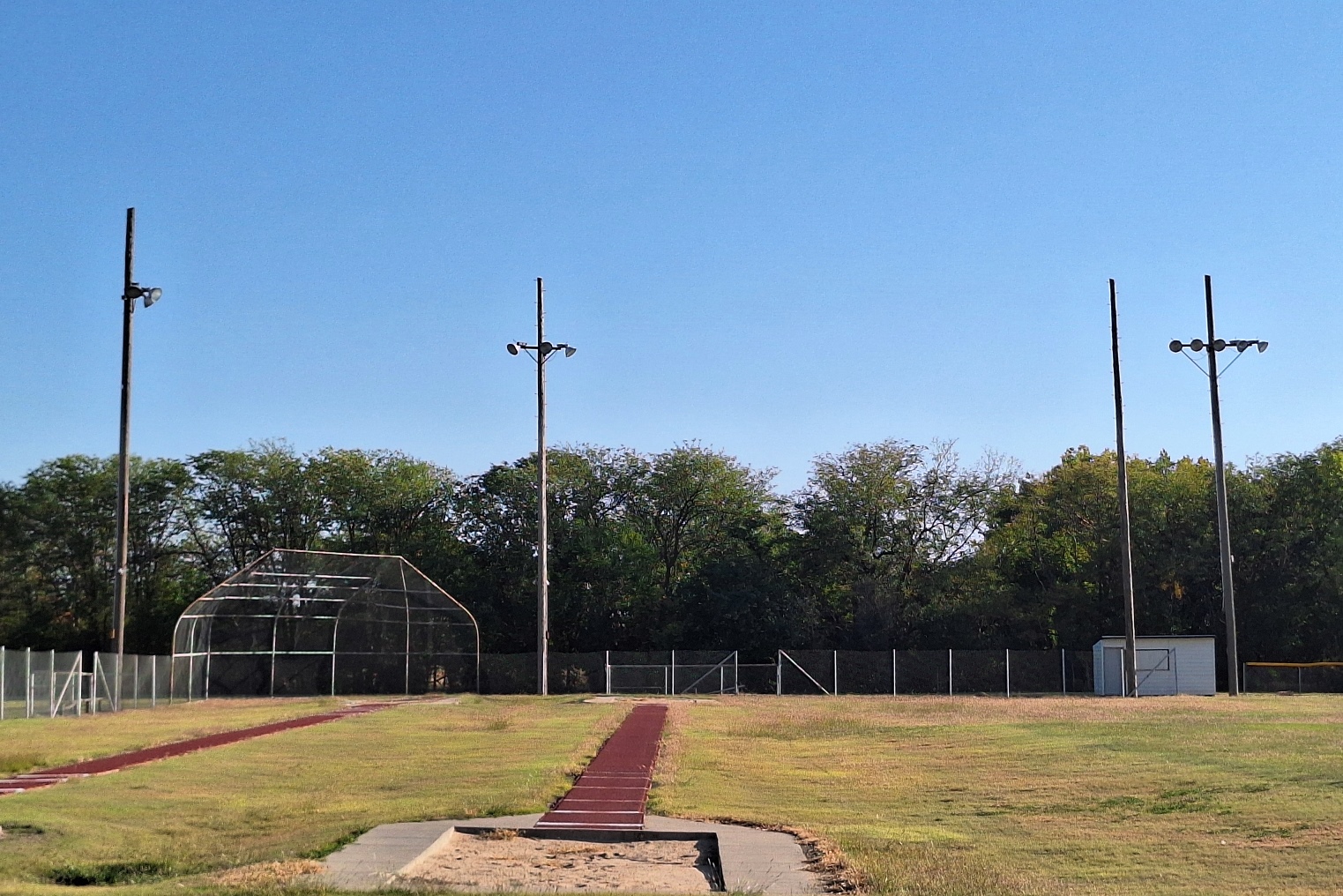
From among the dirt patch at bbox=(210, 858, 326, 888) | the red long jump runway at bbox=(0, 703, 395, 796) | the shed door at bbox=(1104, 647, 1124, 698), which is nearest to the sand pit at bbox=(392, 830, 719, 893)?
the dirt patch at bbox=(210, 858, 326, 888)

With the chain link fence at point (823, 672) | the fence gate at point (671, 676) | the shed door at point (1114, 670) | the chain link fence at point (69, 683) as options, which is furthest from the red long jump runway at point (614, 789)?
the shed door at point (1114, 670)

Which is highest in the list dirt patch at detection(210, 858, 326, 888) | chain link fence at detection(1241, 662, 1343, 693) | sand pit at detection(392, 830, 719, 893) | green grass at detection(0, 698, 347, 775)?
dirt patch at detection(210, 858, 326, 888)

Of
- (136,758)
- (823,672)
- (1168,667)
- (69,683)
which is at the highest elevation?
(69,683)

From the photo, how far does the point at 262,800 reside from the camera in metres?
15.2

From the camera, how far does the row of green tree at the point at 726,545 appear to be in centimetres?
5434

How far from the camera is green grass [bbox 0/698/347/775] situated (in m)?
19.7

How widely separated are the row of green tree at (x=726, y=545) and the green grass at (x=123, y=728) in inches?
806

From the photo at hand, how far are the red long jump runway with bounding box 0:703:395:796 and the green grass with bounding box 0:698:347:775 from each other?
360 millimetres

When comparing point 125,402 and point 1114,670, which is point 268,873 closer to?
point 125,402

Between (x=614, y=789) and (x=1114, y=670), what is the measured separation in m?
33.6

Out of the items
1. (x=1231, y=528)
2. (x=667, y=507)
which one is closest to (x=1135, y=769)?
(x=1231, y=528)

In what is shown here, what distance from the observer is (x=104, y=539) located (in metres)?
60.9

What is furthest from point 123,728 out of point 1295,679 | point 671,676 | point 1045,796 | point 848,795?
point 1295,679

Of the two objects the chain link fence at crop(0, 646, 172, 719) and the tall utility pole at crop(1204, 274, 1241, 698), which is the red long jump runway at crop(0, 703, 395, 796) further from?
the tall utility pole at crop(1204, 274, 1241, 698)
